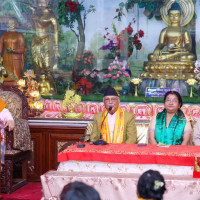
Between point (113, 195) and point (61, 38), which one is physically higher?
point (61, 38)

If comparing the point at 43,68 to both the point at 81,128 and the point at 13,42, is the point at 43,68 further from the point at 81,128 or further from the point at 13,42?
the point at 81,128

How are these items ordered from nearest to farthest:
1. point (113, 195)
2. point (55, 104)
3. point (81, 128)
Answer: point (113, 195) < point (81, 128) < point (55, 104)

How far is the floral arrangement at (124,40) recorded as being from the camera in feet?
23.0

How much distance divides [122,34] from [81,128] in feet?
6.24

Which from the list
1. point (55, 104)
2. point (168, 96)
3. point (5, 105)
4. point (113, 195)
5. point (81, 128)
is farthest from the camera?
point (55, 104)

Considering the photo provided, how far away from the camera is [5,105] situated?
17.1ft

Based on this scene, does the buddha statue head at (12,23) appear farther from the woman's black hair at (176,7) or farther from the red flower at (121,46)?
the woman's black hair at (176,7)

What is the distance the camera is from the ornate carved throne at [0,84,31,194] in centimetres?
522

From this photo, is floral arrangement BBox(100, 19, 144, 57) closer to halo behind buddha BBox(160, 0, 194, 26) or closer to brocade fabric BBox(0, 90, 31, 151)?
halo behind buddha BBox(160, 0, 194, 26)

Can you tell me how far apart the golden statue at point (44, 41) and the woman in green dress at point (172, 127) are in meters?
2.82

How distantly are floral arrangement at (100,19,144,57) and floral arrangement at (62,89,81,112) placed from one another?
0.99 metres

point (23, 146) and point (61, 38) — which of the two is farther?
point (61, 38)

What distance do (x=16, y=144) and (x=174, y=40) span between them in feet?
9.87

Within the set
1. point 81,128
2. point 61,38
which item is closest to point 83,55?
point 61,38
